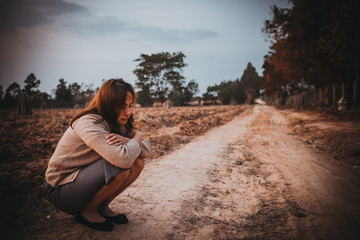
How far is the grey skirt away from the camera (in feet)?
4.89

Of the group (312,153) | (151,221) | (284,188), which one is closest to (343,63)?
(312,153)

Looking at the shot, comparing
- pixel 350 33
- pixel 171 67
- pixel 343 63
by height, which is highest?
pixel 171 67

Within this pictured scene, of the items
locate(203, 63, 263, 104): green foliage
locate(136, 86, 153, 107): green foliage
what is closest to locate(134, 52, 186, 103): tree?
locate(136, 86, 153, 107): green foliage

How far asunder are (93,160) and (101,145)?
245 mm

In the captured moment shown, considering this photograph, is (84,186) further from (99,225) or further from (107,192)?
(99,225)

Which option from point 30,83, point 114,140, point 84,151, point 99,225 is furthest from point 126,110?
point 30,83

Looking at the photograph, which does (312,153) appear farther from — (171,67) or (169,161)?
(171,67)

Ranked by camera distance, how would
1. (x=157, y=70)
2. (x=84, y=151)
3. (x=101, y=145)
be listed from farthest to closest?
(x=157, y=70) < (x=84, y=151) < (x=101, y=145)

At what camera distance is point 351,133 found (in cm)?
485

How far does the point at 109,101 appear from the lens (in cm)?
156

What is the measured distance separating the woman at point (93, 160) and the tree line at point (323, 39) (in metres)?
11.1

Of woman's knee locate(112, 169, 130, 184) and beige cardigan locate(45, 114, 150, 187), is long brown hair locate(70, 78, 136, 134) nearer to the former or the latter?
beige cardigan locate(45, 114, 150, 187)

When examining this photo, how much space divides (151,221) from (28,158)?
3.01 m

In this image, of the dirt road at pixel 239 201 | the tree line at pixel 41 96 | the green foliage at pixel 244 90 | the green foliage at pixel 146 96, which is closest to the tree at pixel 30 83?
the tree line at pixel 41 96
